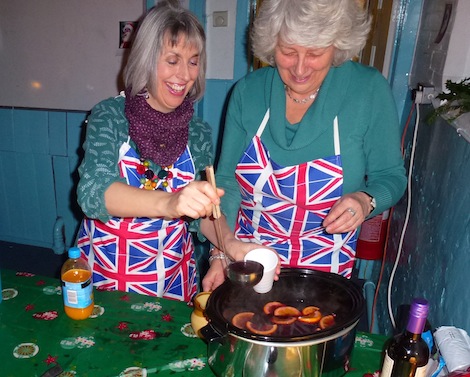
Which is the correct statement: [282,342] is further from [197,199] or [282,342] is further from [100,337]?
[100,337]

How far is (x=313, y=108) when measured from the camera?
1.55m

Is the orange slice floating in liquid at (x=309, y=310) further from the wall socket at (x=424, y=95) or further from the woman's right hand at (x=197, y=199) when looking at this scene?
the wall socket at (x=424, y=95)

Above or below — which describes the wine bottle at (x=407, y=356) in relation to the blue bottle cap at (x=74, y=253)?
below

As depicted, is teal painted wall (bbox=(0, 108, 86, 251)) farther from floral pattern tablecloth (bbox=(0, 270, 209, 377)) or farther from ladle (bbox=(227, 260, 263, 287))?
ladle (bbox=(227, 260, 263, 287))

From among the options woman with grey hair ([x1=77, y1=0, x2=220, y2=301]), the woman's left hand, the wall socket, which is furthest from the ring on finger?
the wall socket

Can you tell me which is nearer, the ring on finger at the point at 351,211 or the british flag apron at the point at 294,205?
the ring on finger at the point at 351,211

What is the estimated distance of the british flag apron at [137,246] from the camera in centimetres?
165

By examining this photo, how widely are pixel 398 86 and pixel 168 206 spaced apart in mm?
2079

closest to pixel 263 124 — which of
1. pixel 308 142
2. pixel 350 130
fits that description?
pixel 308 142

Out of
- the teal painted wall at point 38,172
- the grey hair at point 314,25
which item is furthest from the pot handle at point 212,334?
the teal painted wall at point 38,172

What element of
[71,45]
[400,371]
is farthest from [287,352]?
[71,45]

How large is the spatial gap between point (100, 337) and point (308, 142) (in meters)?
0.92

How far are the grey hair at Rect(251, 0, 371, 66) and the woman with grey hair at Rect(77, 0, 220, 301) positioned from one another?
0.26 m

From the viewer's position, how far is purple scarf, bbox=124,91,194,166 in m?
1.58
